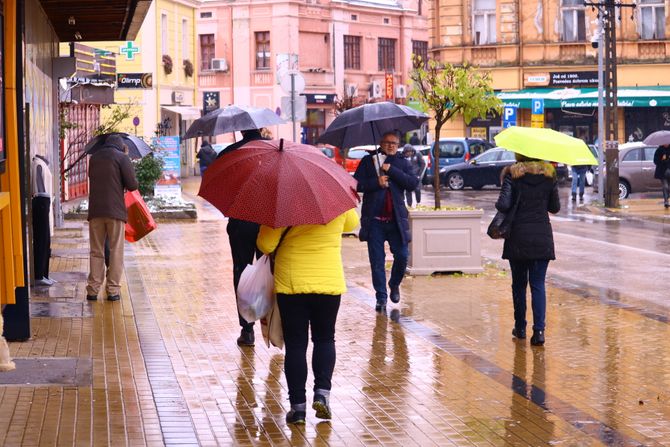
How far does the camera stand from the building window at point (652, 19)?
50.6m

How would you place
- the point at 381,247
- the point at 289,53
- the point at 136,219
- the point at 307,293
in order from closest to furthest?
the point at 307,293
the point at 381,247
the point at 136,219
the point at 289,53

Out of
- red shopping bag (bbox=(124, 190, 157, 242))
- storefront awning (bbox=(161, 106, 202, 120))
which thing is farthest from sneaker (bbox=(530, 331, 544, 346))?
storefront awning (bbox=(161, 106, 202, 120))

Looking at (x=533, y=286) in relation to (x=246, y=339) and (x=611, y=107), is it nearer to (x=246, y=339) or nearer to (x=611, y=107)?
(x=246, y=339)

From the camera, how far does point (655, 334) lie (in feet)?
38.3

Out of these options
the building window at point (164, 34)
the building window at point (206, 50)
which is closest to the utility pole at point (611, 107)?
the building window at point (164, 34)

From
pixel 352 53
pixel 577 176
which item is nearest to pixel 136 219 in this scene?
pixel 577 176

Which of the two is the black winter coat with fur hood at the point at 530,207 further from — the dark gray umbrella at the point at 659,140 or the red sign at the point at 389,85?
the red sign at the point at 389,85

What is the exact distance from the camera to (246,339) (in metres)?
10.9

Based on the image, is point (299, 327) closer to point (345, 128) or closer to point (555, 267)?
point (345, 128)

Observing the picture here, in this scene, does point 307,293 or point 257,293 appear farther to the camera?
point 257,293

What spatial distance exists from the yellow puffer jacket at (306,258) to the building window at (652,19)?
44895mm

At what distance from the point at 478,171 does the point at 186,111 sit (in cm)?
1828

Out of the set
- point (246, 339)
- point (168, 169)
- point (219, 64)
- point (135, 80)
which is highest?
point (219, 64)

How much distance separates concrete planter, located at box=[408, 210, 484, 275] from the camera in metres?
16.0
